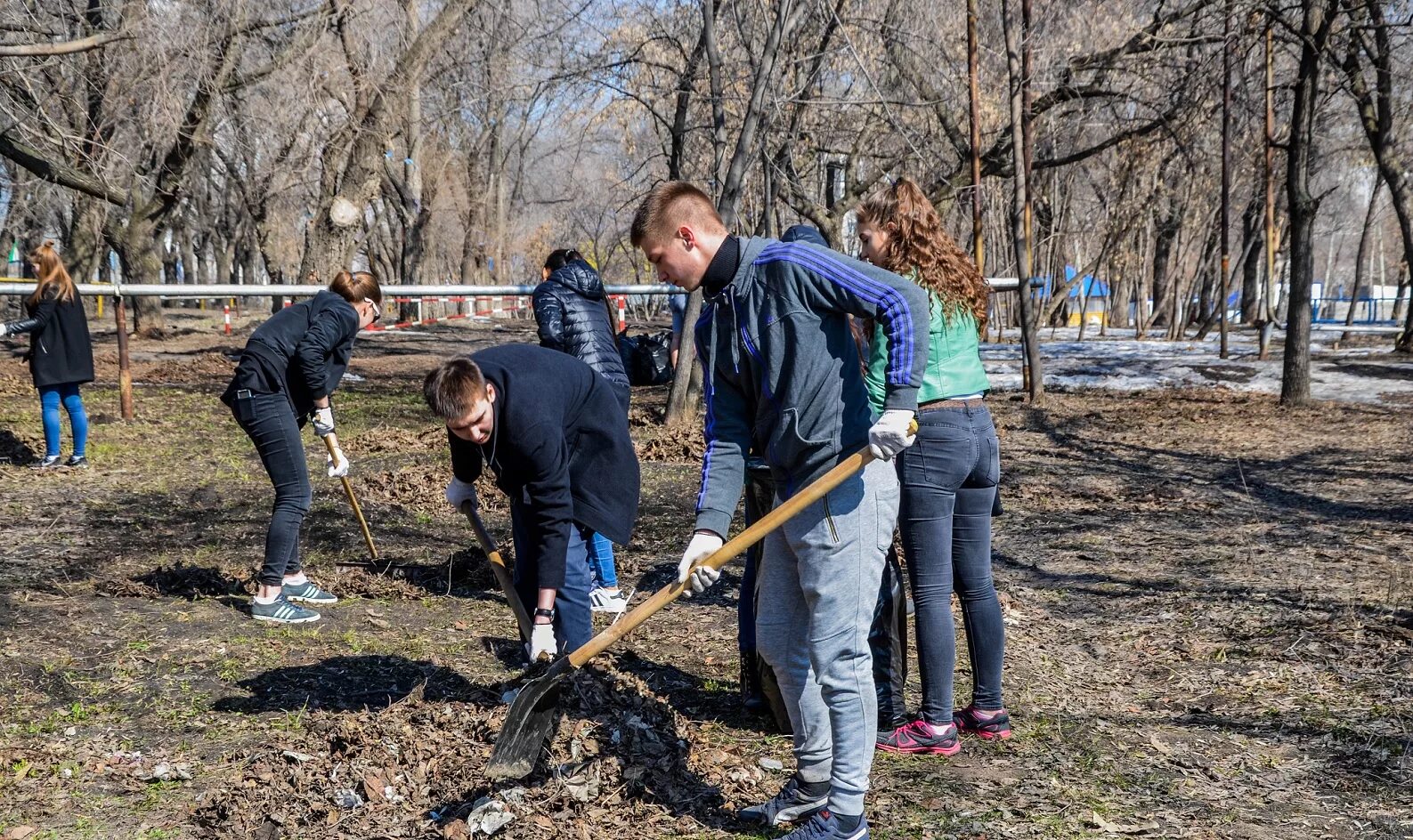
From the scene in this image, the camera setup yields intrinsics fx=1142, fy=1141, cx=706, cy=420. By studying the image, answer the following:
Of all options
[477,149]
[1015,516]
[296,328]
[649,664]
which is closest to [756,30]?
[1015,516]

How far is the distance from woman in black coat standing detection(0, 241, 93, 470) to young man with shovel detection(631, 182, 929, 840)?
7.02m

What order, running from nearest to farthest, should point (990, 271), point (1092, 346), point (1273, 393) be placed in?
1. point (1273, 393)
2. point (1092, 346)
3. point (990, 271)

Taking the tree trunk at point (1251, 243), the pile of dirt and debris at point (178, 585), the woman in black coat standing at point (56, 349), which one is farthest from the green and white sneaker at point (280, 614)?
the tree trunk at point (1251, 243)

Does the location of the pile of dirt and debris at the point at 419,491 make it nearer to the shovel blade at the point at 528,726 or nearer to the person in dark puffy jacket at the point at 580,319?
the person in dark puffy jacket at the point at 580,319

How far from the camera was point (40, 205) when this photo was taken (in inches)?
1169

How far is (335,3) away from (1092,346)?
1293 cm

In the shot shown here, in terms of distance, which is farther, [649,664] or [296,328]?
[296,328]

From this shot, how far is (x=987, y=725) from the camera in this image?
12.6 ft

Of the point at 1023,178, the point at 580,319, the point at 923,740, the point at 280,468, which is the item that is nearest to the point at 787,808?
the point at 923,740

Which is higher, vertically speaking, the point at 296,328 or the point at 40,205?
the point at 40,205

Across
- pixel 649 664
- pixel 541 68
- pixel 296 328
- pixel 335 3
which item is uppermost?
pixel 335 3

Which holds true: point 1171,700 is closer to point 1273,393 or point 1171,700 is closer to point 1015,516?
point 1015,516

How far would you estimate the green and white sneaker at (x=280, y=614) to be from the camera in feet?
17.2

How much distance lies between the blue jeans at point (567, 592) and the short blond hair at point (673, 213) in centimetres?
128
